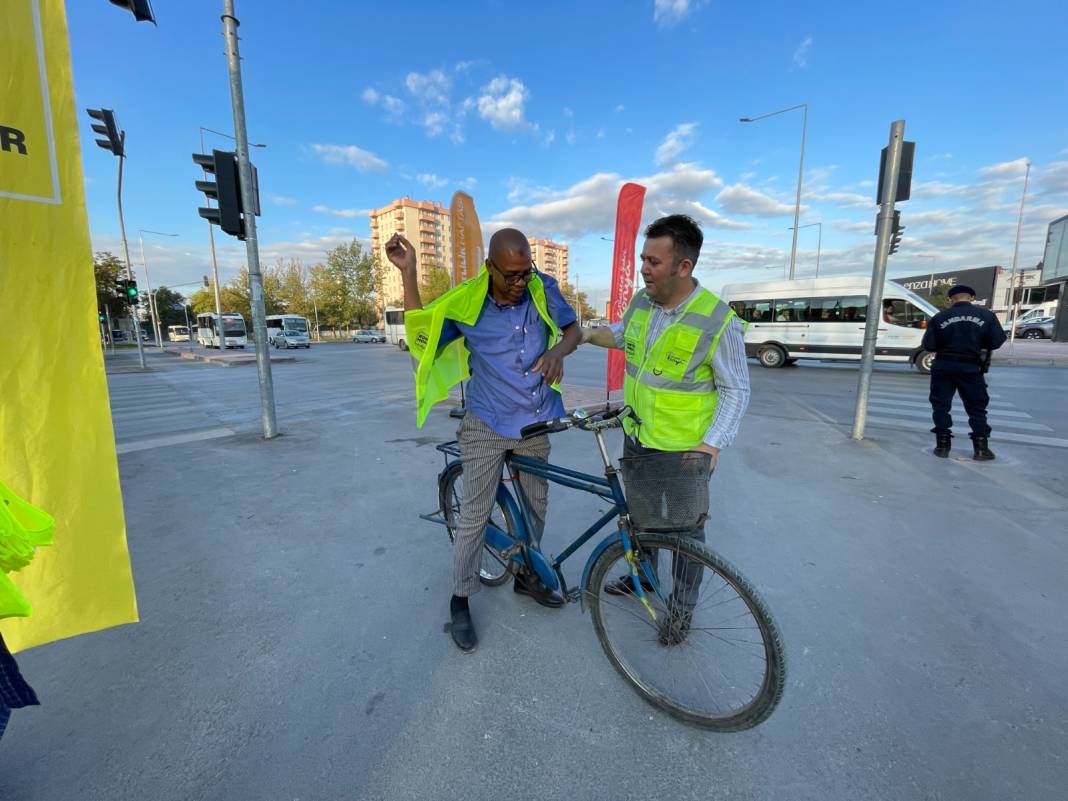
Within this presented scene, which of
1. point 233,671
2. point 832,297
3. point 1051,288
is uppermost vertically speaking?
point 1051,288

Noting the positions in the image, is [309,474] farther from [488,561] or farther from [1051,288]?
[1051,288]

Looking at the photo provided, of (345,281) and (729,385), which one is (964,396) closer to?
(729,385)

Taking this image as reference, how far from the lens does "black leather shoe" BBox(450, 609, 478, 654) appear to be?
2239mm

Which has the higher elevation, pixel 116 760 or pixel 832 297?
pixel 832 297

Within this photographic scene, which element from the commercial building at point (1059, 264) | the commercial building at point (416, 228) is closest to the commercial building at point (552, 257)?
the commercial building at point (416, 228)

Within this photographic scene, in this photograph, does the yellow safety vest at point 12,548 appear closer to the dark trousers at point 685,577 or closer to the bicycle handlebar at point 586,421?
the bicycle handlebar at point 586,421

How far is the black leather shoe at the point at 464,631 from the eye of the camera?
224 cm

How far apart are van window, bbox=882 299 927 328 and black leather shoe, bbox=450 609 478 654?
1592 cm

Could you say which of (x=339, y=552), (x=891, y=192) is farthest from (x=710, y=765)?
(x=891, y=192)

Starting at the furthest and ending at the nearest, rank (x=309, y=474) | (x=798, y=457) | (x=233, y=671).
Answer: (x=798, y=457), (x=309, y=474), (x=233, y=671)

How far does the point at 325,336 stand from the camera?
2514 inches

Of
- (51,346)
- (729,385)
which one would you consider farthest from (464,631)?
(51,346)

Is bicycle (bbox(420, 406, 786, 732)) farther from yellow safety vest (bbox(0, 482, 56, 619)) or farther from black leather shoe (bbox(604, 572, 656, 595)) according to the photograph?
yellow safety vest (bbox(0, 482, 56, 619))

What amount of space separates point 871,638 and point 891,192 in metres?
5.42
